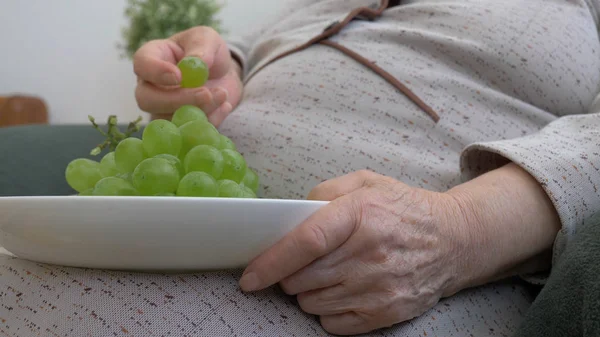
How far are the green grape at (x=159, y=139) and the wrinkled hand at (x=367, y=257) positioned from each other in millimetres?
155

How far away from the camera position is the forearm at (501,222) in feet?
1.88

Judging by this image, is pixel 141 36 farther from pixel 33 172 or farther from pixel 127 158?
pixel 127 158

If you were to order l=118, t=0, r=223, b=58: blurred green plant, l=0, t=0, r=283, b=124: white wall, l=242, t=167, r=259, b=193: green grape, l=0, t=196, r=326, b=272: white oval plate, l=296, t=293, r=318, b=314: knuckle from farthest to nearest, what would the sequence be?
l=0, t=0, r=283, b=124: white wall
l=118, t=0, r=223, b=58: blurred green plant
l=242, t=167, r=259, b=193: green grape
l=296, t=293, r=318, b=314: knuckle
l=0, t=196, r=326, b=272: white oval plate

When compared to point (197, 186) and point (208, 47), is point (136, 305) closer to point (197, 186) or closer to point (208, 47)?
point (197, 186)

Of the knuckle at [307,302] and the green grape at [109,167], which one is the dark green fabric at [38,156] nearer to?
the green grape at [109,167]

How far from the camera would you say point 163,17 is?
7.72 ft

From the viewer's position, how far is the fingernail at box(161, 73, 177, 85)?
696 millimetres

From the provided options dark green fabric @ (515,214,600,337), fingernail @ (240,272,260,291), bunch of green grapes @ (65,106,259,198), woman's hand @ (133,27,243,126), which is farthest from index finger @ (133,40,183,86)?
dark green fabric @ (515,214,600,337)

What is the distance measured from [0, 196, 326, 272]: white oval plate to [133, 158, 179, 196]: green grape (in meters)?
0.07

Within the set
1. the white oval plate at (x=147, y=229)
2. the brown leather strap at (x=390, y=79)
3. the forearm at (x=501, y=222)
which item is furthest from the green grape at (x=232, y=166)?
the brown leather strap at (x=390, y=79)

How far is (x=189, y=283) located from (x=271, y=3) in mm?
A: 2817

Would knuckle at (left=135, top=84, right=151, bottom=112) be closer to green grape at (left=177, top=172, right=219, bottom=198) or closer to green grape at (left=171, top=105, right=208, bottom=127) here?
green grape at (left=171, top=105, right=208, bottom=127)

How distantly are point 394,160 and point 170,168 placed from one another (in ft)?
1.12

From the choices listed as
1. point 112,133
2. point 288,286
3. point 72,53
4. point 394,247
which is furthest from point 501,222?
point 72,53
